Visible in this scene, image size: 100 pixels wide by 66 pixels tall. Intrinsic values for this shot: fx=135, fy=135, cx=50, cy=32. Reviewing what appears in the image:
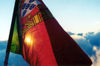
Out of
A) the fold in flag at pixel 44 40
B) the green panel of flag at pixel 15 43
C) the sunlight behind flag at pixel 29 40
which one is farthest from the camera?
the green panel of flag at pixel 15 43

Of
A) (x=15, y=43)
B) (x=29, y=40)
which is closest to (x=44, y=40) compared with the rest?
(x=29, y=40)

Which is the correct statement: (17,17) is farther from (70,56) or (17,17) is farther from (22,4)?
(70,56)

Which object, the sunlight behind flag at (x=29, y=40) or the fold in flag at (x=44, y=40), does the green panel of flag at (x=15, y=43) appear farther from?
the sunlight behind flag at (x=29, y=40)

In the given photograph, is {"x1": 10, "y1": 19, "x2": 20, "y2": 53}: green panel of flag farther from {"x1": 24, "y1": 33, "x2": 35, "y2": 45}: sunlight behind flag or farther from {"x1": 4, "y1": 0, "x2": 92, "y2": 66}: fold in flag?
{"x1": 24, "y1": 33, "x2": 35, "y2": 45}: sunlight behind flag

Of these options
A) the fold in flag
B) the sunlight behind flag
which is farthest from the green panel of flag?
the sunlight behind flag

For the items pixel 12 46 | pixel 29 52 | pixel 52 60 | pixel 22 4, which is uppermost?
pixel 22 4

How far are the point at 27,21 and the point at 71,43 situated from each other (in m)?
2.73

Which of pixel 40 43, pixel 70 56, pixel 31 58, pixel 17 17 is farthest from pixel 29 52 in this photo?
pixel 17 17

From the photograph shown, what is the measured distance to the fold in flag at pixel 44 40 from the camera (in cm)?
475

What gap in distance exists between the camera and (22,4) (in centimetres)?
758

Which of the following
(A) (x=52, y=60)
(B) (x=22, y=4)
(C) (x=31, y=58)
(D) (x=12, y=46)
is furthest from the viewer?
(D) (x=12, y=46)

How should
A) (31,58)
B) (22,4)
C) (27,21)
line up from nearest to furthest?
(31,58)
(27,21)
(22,4)

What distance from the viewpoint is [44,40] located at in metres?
5.41

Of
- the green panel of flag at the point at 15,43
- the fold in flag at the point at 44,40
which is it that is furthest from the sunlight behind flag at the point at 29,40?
the green panel of flag at the point at 15,43
